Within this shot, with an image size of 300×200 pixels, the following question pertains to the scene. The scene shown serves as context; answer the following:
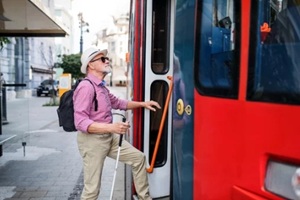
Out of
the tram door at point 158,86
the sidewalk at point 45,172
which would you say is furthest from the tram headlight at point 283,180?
the sidewalk at point 45,172

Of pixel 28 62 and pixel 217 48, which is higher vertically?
pixel 28 62

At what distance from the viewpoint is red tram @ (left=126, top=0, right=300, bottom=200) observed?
174cm

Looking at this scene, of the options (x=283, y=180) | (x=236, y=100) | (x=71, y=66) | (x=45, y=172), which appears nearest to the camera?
(x=283, y=180)

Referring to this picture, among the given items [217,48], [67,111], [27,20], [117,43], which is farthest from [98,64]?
[117,43]

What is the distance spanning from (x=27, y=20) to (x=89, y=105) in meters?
5.19

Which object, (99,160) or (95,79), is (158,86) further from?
(99,160)

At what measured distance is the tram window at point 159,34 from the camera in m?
3.76

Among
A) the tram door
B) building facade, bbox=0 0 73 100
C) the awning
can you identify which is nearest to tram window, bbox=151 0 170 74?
the tram door

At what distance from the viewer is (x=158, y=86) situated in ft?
12.7

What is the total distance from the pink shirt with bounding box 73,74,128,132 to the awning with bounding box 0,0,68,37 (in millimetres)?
2900

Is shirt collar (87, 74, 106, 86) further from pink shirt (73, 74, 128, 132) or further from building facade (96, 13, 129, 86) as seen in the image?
building facade (96, 13, 129, 86)

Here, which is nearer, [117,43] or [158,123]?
[158,123]

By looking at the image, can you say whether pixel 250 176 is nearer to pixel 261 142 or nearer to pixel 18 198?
pixel 261 142

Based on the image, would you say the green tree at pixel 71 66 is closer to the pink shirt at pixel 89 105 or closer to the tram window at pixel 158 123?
the tram window at pixel 158 123
